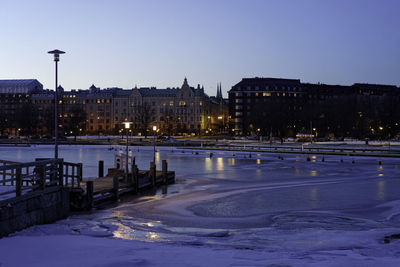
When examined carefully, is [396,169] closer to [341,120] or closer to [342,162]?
[342,162]

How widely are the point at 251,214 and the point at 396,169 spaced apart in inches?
1208

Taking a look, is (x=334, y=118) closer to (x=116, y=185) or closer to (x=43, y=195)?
(x=116, y=185)

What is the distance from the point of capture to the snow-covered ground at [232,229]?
14.1 m

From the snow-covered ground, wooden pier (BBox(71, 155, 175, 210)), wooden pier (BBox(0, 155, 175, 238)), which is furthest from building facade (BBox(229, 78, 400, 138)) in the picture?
wooden pier (BBox(0, 155, 175, 238))

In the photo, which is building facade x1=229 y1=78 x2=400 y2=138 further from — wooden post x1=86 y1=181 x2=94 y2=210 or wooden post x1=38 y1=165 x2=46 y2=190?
wooden post x1=38 y1=165 x2=46 y2=190

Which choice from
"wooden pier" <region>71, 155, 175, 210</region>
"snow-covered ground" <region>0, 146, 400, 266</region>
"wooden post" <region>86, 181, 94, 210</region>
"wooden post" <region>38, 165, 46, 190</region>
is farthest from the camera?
"wooden post" <region>86, 181, 94, 210</region>

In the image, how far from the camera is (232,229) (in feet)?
66.4

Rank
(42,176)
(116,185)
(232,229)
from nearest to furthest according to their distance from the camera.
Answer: (42,176)
(232,229)
(116,185)

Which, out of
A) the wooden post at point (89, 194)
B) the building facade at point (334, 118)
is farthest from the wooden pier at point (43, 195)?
the building facade at point (334, 118)

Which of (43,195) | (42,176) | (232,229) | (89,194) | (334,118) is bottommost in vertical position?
(232,229)

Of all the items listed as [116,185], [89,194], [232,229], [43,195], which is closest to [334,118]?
[116,185]

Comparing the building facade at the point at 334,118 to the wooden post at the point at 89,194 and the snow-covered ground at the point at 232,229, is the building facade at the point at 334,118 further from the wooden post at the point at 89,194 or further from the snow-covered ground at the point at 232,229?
the wooden post at the point at 89,194

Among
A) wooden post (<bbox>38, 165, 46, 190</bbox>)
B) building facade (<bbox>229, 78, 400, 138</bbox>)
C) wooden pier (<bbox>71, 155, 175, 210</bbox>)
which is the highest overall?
building facade (<bbox>229, 78, 400, 138</bbox>)

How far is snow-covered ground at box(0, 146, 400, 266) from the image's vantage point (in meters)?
14.1
